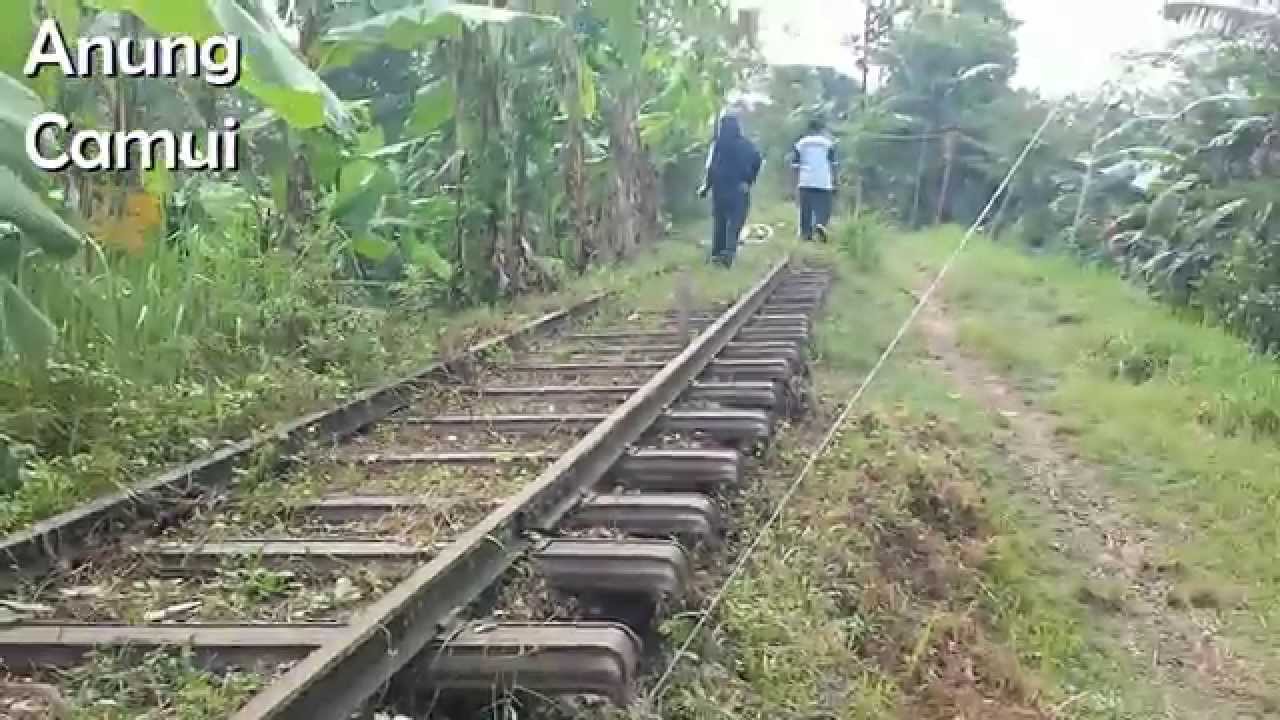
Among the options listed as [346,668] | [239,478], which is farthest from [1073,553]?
[346,668]

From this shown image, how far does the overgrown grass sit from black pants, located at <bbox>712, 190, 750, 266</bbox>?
2.28 metres

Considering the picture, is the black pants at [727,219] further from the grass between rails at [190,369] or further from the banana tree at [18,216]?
the banana tree at [18,216]

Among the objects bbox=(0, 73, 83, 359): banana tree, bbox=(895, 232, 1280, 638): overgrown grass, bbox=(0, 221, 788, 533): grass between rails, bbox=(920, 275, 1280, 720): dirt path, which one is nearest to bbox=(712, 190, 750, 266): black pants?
bbox=(895, 232, 1280, 638): overgrown grass

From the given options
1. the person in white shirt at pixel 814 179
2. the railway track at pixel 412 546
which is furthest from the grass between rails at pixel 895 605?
the person in white shirt at pixel 814 179

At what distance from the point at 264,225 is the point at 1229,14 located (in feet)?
32.3

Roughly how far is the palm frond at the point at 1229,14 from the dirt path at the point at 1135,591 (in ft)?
23.8

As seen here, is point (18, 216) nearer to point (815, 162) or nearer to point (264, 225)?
point (264, 225)

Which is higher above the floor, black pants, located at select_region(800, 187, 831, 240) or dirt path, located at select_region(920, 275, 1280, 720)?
black pants, located at select_region(800, 187, 831, 240)

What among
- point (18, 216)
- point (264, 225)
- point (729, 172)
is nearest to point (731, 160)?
point (729, 172)

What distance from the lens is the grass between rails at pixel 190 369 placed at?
4.09 metres

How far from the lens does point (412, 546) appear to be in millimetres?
3463

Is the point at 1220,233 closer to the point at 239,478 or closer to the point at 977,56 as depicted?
the point at 239,478

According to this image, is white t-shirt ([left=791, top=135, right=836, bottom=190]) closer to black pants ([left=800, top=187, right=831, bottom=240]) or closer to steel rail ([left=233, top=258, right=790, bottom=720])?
black pants ([left=800, top=187, right=831, bottom=240])

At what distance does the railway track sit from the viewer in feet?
9.01
